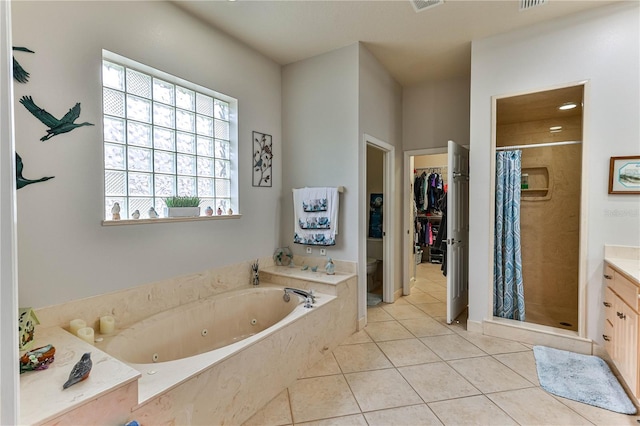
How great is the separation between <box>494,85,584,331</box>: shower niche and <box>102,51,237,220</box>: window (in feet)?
9.92

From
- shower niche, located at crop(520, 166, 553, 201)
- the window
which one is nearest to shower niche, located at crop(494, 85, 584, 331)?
shower niche, located at crop(520, 166, 553, 201)

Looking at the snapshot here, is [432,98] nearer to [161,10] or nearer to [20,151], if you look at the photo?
[161,10]

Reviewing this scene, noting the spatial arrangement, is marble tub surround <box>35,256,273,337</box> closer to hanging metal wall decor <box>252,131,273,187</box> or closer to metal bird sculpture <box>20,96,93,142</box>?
hanging metal wall decor <box>252,131,273,187</box>

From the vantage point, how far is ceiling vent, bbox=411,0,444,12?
7.96 ft

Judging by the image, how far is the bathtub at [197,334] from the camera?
1563 millimetres

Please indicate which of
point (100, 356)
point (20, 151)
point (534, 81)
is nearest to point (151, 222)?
point (20, 151)

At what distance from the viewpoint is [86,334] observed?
5.88 feet

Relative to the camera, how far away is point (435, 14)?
8.59 ft

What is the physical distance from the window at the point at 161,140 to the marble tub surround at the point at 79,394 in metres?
1.11

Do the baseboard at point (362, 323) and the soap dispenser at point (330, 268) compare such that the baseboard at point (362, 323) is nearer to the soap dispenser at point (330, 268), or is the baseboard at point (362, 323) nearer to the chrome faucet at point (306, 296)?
the soap dispenser at point (330, 268)

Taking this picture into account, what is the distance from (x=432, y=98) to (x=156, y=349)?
170 inches

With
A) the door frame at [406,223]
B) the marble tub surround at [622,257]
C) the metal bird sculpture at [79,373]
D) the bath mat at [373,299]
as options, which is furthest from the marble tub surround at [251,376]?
the marble tub surround at [622,257]

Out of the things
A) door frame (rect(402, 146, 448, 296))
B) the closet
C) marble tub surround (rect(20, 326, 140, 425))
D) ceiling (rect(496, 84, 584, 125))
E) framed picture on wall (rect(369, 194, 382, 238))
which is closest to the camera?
marble tub surround (rect(20, 326, 140, 425))

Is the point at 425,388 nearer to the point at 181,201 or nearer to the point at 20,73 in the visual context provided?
the point at 181,201
